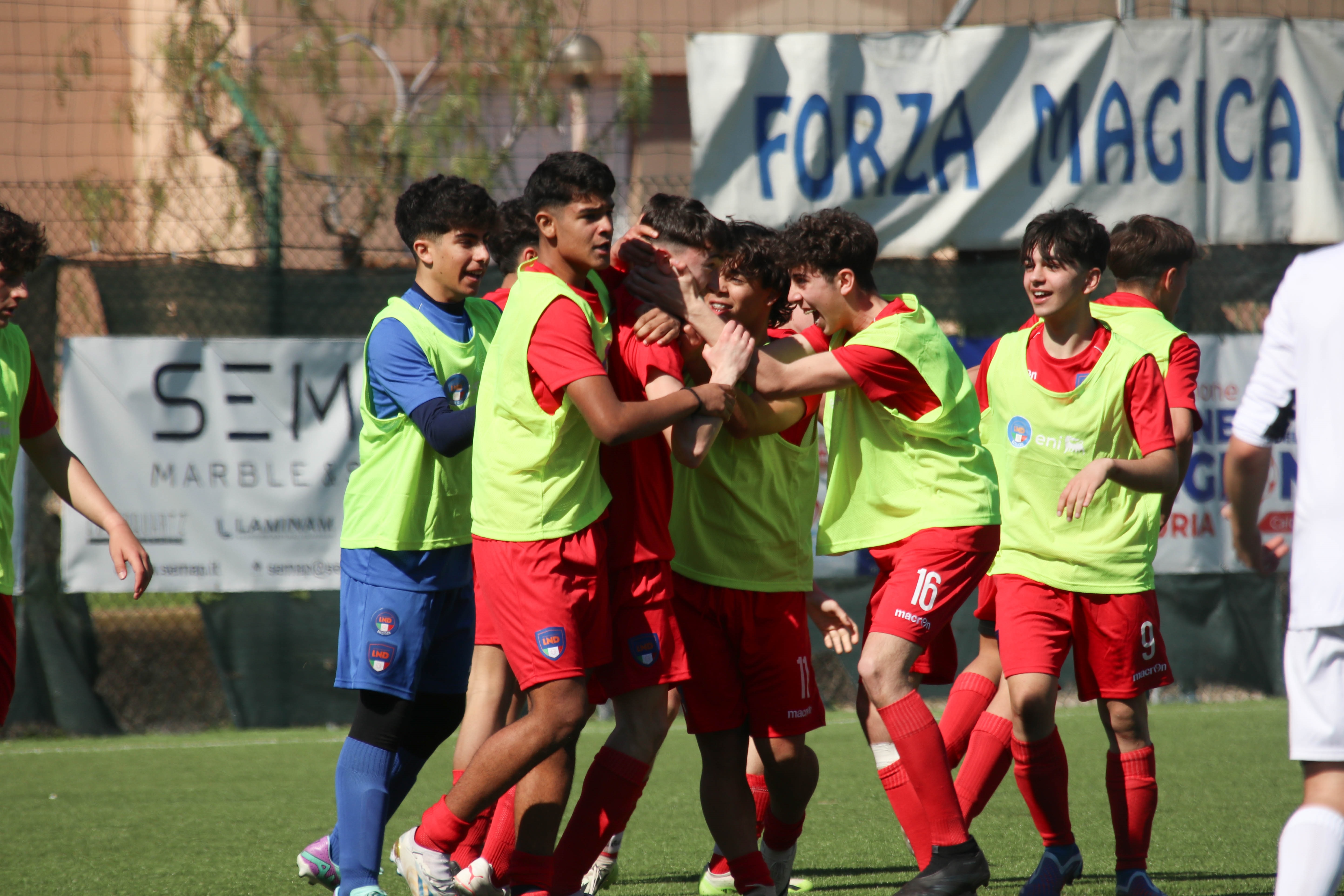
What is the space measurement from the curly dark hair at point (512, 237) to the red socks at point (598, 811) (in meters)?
2.08

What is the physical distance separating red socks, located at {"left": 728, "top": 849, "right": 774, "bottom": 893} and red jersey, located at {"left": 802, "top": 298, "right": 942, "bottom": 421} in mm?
1284

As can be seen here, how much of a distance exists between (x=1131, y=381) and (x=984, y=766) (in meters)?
1.27

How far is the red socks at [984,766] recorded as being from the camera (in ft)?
13.8

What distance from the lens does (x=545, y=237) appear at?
3535 mm

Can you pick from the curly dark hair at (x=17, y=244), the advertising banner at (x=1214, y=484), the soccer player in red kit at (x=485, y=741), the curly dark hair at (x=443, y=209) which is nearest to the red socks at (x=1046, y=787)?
the soccer player in red kit at (x=485, y=741)

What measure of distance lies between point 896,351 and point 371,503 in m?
1.56

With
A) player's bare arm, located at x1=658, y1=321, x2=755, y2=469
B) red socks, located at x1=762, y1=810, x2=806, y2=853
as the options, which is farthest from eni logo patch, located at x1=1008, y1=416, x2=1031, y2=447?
red socks, located at x1=762, y1=810, x2=806, y2=853

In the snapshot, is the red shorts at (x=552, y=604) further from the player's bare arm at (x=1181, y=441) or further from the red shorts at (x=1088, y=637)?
the player's bare arm at (x=1181, y=441)

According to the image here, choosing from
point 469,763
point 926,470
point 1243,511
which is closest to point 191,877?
point 469,763

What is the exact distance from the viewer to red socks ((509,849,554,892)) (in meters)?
3.38

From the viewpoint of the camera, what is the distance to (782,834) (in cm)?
390

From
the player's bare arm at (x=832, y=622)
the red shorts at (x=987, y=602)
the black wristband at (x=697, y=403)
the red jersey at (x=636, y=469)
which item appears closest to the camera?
the black wristband at (x=697, y=403)

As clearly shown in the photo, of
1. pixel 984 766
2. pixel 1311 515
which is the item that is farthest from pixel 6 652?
pixel 1311 515

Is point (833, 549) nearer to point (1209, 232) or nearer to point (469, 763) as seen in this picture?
point (469, 763)
